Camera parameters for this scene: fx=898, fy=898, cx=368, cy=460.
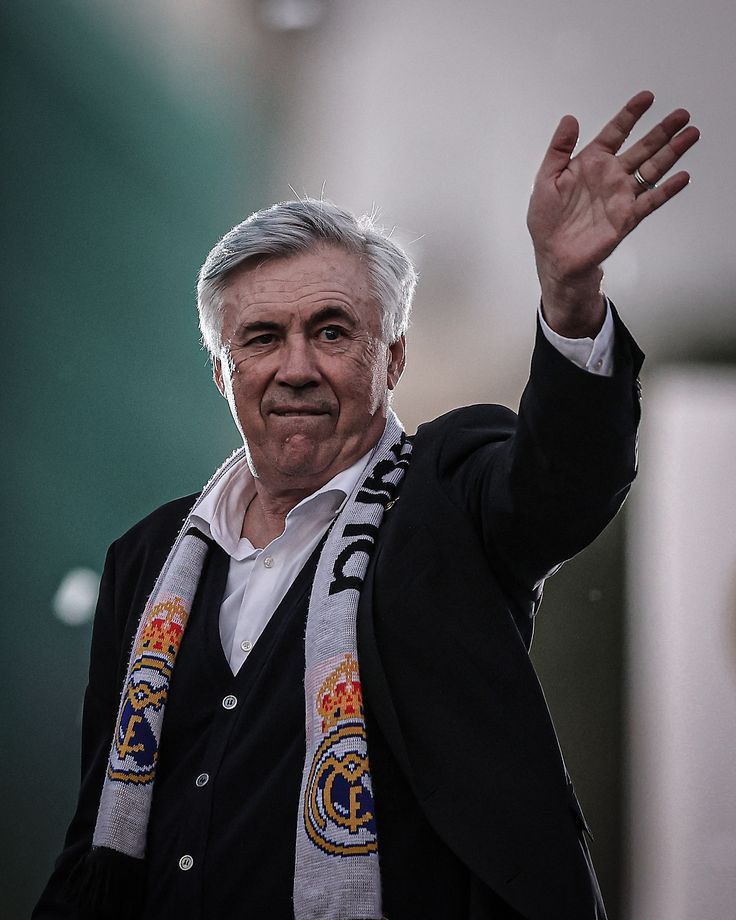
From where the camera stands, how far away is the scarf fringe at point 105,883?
4.02 ft

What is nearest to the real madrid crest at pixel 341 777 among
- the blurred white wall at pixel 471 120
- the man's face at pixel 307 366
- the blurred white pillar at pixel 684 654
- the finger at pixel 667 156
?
the man's face at pixel 307 366

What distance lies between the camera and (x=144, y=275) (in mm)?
2572

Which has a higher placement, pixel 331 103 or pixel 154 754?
pixel 331 103

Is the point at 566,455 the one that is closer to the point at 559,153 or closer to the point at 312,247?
the point at 559,153

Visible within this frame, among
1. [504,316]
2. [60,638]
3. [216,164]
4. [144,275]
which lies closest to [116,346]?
[144,275]

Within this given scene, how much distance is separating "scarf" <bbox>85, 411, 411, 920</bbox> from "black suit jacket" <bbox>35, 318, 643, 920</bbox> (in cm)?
4

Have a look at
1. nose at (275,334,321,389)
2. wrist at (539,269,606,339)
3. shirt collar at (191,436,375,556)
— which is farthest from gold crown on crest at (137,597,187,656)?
wrist at (539,269,606,339)

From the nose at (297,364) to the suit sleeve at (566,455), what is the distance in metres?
0.43

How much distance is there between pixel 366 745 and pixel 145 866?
1.38ft

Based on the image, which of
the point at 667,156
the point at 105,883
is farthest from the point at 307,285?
the point at 105,883

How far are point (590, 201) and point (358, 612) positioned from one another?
591mm

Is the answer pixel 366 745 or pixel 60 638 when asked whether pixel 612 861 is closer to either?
pixel 366 745

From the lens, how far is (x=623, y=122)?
1.00 meters

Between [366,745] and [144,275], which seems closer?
[366,745]
